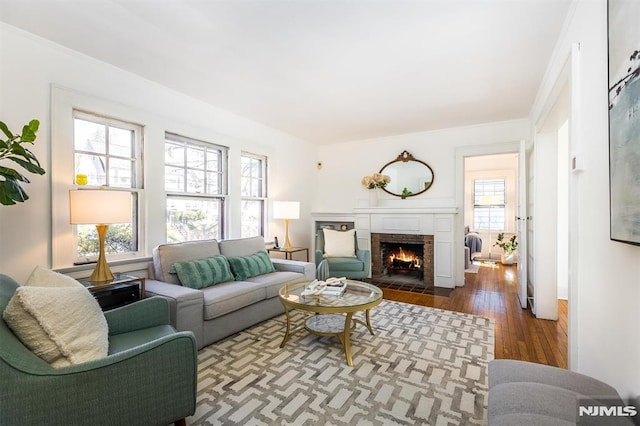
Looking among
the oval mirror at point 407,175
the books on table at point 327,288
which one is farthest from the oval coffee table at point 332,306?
the oval mirror at point 407,175

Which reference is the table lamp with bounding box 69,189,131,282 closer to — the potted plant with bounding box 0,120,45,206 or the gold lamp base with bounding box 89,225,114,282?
the gold lamp base with bounding box 89,225,114,282

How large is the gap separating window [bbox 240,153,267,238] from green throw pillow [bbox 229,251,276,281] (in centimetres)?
91

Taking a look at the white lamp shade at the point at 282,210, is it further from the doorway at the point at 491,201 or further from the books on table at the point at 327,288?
the doorway at the point at 491,201

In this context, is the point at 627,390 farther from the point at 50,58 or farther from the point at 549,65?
the point at 50,58

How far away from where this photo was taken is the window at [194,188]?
134 inches

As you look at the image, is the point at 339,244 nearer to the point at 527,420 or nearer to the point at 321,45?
the point at 321,45

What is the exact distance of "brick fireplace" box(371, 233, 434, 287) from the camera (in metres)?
4.70

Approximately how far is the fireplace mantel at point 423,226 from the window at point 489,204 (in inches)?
137

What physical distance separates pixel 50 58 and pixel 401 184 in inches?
184

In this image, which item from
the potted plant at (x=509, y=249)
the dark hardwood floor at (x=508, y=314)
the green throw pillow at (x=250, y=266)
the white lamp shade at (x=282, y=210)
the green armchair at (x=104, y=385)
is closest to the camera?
the green armchair at (x=104, y=385)

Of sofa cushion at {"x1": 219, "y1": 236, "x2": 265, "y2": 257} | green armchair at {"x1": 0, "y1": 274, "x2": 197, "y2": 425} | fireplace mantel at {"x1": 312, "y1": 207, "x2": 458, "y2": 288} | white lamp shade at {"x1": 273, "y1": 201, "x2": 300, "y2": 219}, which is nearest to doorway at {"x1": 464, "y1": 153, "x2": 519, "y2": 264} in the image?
fireplace mantel at {"x1": 312, "y1": 207, "x2": 458, "y2": 288}

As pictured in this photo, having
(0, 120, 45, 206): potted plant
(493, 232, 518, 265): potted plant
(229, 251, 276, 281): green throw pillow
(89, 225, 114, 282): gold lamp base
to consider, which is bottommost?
(493, 232, 518, 265): potted plant

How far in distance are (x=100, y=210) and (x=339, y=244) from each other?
10.3 ft

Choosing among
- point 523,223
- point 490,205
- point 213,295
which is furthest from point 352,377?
point 490,205
